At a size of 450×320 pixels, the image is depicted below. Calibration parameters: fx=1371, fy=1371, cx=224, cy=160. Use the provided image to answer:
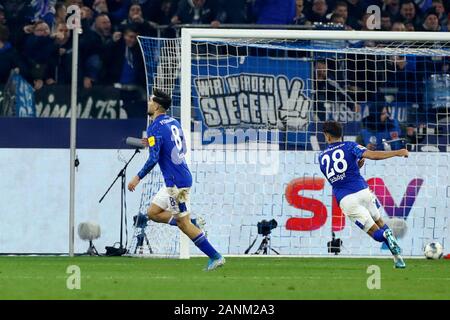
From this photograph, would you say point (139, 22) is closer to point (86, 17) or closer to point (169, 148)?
point (86, 17)

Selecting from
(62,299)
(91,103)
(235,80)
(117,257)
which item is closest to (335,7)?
(235,80)

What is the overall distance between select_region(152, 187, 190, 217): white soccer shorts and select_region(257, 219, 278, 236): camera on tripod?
3980 millimetres

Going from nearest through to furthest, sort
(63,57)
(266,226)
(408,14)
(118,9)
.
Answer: (266,226)
(63,57)
(118,9)
(408,14)

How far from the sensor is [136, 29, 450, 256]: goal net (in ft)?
65.2

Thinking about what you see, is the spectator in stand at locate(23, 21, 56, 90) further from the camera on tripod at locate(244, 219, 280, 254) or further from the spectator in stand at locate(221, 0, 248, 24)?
the camera on tripod at locate(244, 219, 280, 254)

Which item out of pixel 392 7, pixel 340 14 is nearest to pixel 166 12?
pixel 340 14

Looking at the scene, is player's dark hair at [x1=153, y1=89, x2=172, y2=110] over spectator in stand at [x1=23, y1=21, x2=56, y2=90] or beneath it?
beneath

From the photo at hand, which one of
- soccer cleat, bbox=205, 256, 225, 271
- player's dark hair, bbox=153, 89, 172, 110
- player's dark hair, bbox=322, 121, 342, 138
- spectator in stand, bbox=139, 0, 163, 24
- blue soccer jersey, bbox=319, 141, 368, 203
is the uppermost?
spectator in stand, bbox=139, 0, 163, 24

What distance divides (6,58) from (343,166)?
254 inches

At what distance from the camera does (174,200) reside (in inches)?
624

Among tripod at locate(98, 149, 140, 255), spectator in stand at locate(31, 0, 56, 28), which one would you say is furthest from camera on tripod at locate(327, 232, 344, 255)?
spectator in stand at locate(31, 0, 56, 28)

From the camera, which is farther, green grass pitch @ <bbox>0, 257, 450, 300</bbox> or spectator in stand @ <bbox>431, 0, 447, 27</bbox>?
spectator in stand @ <bbox>431, 0, 447, 27</bbox>

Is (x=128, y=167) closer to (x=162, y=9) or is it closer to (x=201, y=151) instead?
(x=201, y=151)

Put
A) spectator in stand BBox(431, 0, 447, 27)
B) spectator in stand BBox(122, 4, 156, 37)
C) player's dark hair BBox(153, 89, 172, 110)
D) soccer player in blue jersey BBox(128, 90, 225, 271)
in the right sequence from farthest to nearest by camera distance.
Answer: spectator in stand BBox(431, 0, 447, 27), spectator in stand BBox(122, 4, 156, 37), player's dark hair BBox(153, 89, 172, 110), soccer player in blue jersey BBox(128, 90, 225, 271)
